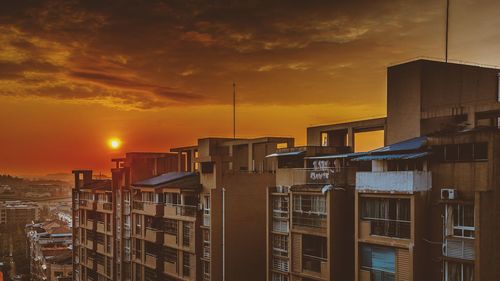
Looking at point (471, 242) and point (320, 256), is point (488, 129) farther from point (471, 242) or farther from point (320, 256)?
point (320, 256)

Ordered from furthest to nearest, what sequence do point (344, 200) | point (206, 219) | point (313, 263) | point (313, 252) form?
point (206, 219) → point (313, 252) → point (313, 263) → point (344, 200)

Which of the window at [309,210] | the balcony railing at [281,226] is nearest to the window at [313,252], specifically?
the window at [309,210]

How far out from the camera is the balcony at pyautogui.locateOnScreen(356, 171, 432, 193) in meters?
19.6

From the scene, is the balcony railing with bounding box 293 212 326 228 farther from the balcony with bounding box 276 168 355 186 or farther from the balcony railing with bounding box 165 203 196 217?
the balcony railing with bounding box 165 203 196 217

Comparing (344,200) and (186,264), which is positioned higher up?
(344,200)

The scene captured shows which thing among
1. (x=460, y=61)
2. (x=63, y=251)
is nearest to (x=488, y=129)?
(x=460, y=61)

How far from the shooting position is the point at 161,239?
1502 inches

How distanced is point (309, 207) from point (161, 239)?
16425 mm

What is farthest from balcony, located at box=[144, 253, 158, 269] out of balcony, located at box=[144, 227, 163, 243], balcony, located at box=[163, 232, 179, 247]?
balcony, located at box=[163, 232, 179, 247]

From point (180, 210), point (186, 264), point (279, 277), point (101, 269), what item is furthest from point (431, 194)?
point (101, 269)

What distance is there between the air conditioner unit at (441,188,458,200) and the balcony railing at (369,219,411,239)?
1737 millimetres

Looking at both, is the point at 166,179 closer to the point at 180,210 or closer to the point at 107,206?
the point at 180,210

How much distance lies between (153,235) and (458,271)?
25.0 m

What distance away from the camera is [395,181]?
2039 centimetres
